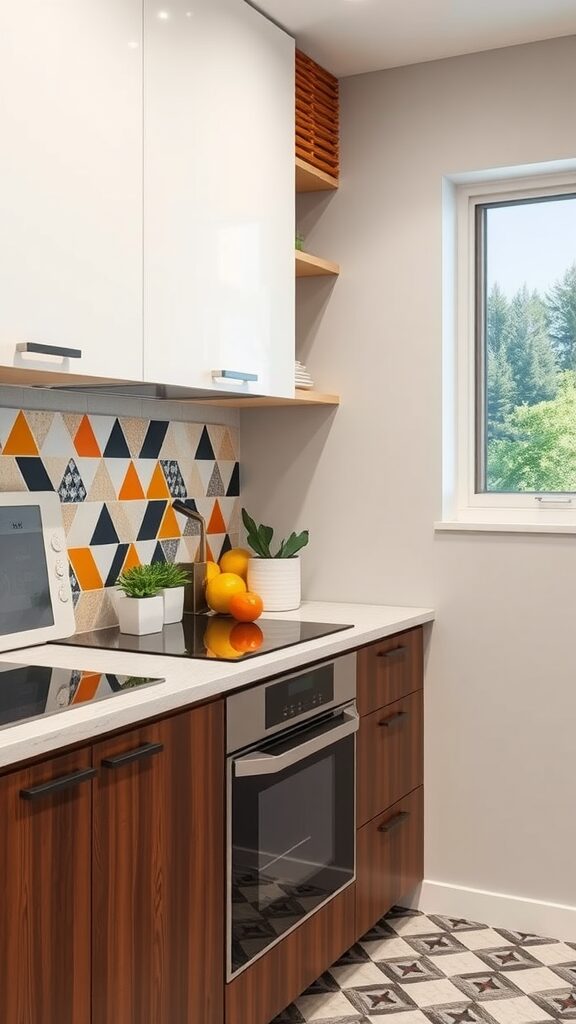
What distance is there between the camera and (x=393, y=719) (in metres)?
2.79

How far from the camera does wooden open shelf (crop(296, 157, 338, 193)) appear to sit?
2.91 m

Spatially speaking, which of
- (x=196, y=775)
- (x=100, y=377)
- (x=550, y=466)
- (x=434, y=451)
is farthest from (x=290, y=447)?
(x=196, y=775)

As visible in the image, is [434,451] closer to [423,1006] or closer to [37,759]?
[423,1006]

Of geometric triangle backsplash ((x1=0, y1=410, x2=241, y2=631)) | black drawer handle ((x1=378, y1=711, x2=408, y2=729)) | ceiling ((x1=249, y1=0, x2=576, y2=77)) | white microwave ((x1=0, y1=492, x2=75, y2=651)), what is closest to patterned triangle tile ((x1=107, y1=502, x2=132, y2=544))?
geometric triangle backsplash ((x1=0, y1=410, x2=241, y2=631))

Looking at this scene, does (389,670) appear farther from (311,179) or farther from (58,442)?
(311,179)

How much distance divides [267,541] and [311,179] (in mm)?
1041

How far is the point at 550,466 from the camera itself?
298cm

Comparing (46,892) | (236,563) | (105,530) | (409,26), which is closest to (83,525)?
(105,530)

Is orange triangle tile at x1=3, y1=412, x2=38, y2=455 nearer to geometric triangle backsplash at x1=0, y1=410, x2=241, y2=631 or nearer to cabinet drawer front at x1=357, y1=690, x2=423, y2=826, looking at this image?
geometric triangle backsplash at x1=0, y1=410, x2=241, y2=631

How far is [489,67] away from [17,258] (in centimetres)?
168

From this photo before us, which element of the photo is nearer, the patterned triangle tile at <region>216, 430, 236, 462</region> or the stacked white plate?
the stacked white plate

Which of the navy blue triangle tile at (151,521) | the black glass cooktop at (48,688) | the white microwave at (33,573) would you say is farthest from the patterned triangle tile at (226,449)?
the black glass cooktop at (48,688)

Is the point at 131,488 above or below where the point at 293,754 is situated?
above

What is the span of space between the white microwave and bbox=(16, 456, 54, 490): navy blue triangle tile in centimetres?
3
